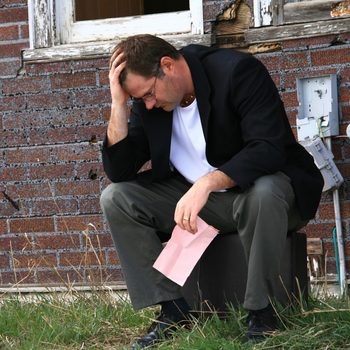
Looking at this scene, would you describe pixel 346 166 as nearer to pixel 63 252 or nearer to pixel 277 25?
pixel 277 25

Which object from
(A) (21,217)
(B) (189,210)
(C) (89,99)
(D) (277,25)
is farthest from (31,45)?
(B) (189,210)

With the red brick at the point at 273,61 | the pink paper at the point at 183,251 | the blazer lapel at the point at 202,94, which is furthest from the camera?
the red brick at the point at 273,61

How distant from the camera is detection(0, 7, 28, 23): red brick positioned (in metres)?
6.22

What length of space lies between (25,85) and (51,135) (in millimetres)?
348

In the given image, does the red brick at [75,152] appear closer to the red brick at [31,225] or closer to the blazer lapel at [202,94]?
the red brick at [31,225]

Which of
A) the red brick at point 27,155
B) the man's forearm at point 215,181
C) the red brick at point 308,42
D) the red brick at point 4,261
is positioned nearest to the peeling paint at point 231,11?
the red brick at point 308,42

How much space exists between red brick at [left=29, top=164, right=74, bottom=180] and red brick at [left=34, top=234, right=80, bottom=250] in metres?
0.36

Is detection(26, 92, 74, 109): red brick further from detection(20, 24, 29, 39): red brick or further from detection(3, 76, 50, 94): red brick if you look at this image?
detection(20, 24, 29, 39): red brick

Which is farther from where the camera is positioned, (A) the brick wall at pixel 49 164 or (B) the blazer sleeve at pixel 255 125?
(A) the brick wall at pixel 49 164

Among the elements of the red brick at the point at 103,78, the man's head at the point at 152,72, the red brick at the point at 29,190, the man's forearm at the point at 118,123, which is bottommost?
the red brick at the point at 29,190

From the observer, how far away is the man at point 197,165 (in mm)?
4168

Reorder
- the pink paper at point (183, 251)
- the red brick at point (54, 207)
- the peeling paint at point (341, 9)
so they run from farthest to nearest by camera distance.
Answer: the red brick at point (54, 207)
the peeling paint at point (341, 9)
the pink paper at point (183, 251)

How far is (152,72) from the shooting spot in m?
4.30

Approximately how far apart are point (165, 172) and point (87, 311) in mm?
899
